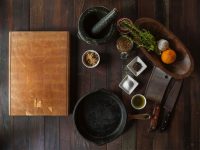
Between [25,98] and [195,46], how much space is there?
71 centimetres

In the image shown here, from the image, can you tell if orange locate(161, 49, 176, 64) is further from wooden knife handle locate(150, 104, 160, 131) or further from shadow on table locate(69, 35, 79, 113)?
shadow on table locate(69, 35, 79, 113)

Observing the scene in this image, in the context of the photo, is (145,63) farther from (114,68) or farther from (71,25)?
(71,25)

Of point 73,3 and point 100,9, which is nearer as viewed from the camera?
point 100,9

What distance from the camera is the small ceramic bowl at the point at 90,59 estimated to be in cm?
132

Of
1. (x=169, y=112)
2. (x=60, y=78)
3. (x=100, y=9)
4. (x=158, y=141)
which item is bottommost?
(x=158, y=141)

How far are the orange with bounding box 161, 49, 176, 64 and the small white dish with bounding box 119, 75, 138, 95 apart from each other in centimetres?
15

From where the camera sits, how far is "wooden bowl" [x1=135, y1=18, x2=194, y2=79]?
4.16 ft

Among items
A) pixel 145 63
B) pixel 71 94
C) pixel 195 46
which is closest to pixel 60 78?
pixel 71 94

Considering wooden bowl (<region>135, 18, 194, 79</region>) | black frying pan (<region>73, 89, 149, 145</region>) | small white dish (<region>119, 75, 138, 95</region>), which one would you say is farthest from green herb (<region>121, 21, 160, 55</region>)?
black frying pan (<region>73, 89, 149, 145</region>)

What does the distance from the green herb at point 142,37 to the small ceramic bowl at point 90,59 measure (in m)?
0.16

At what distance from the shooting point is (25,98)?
51.4 inches

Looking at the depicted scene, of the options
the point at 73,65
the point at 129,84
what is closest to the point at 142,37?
the point at 129,84

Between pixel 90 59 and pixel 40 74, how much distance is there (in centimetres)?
21

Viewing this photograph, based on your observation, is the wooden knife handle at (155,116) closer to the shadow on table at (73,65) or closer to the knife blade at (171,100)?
the knife blade at (171,100)
